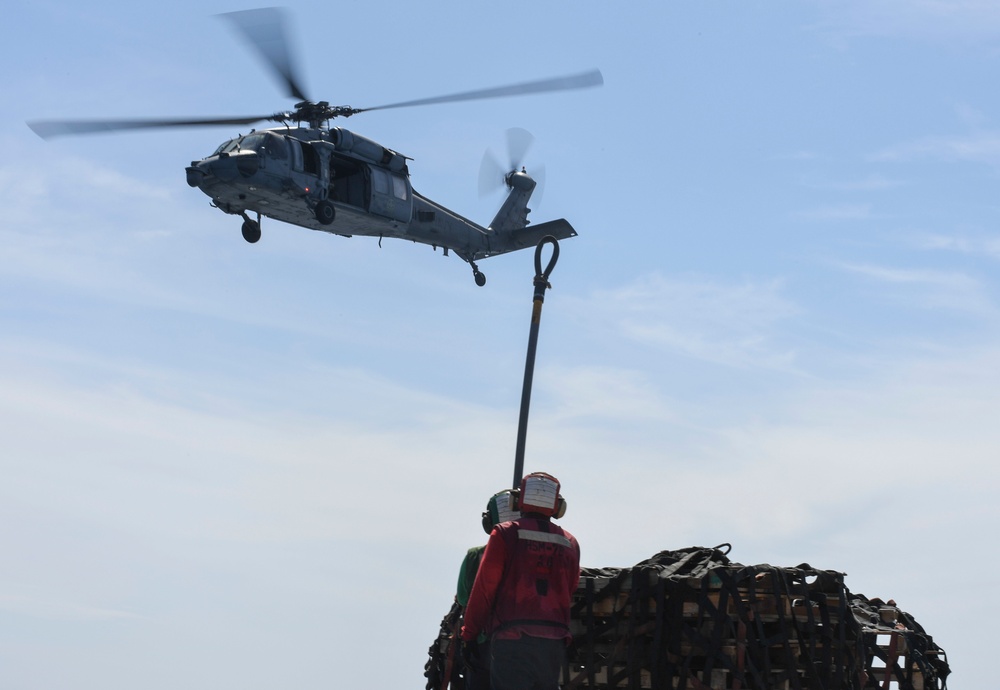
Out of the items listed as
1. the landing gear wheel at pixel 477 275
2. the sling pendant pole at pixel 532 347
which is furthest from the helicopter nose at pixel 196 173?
the sling pendant pole at pixel 532 347

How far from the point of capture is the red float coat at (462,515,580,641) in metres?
7.32

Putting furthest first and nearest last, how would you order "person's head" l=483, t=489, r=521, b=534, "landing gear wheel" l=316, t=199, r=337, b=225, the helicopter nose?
"landing gear wheel" l=316, t=199, r=337, b=225 → the helicopter nose → "person's head" l=483, t=489, r=521, b=534

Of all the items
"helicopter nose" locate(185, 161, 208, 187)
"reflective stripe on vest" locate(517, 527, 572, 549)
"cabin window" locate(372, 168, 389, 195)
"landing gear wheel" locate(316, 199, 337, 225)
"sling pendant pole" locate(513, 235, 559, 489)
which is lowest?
"reflective stripe on vest" locate(517, 527, 572, 549)

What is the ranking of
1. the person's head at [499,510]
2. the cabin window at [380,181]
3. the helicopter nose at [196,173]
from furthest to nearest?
the cabin window at [380,181] → the helicopter nose at [196,173] → the person's head at [499,510]

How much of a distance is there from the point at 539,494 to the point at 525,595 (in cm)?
63

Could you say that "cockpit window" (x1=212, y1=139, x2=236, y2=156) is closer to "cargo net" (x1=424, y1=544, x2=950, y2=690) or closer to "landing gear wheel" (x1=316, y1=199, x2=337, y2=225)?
"landing gear wheel" (x1=316, y1=199, x2=337, y2=225)

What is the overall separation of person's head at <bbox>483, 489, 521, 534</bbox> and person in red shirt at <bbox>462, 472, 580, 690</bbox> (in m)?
0.49

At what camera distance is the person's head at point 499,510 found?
798 cm

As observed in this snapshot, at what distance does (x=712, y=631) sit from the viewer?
8.52 meters

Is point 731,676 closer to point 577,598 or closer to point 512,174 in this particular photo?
point 577,598

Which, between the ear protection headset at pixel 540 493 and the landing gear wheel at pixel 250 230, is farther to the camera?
the landing gear wheel at pixel 250 230

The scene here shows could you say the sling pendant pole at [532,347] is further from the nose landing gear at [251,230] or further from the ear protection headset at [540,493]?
the nose landing gear at [251,230]

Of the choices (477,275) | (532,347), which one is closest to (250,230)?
(477,275)

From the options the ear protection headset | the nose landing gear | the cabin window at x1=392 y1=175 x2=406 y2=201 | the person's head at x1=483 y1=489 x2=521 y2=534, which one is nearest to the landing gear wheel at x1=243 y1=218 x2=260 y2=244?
the nose landing gear
